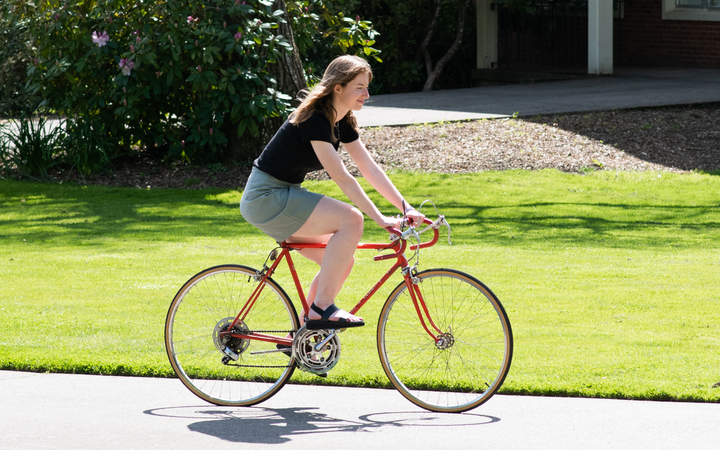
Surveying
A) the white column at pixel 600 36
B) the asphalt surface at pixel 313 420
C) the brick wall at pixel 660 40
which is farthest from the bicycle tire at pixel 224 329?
the brick wall at pixel 660 40

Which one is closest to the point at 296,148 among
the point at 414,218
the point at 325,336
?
the point at 414,218

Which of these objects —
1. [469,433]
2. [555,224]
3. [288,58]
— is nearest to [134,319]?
[469,433]

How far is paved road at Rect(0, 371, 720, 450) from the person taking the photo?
14.1 ft

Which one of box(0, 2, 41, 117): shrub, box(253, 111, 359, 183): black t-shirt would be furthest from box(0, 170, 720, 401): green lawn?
box(0, 2, 41, 117): shrub

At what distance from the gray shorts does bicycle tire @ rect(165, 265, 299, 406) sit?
1.04 feet

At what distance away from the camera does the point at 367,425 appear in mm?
4551

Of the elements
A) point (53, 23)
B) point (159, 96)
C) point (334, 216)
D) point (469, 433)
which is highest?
point (53, 23)

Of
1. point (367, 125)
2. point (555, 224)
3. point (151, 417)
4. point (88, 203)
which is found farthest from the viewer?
point (367, 125)

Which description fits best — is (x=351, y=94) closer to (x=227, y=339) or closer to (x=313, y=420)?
(x=227, y=339)

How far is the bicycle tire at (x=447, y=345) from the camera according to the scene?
4594 millimetres

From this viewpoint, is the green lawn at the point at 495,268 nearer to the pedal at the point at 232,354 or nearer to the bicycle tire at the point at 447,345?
the bicycle tire at the point at 447,345

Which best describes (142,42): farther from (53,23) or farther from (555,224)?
(555,224)

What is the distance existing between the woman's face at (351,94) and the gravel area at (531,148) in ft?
27.9

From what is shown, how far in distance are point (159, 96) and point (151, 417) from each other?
9.38 m
